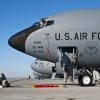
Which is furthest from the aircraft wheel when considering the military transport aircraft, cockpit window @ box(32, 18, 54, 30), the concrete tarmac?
the concrete tarmac

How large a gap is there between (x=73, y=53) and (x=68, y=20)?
2.28m

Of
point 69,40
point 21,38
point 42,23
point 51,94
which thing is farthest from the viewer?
point 42,23

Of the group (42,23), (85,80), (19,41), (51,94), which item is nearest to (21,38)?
(19,41)

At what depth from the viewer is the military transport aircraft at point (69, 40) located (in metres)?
22.0

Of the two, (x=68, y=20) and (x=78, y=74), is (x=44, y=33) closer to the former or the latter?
(x=68, y=20)

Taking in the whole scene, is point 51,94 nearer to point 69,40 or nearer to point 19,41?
point 69,40

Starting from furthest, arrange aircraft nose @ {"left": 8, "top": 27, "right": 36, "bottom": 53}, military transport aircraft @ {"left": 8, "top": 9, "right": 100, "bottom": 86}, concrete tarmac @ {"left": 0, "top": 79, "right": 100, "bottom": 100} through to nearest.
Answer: aircraft nose @ {"left": 8, "top": 27, "right": 36, "bottom": 53} → military transport aircraft @ {"left": 8, "top": 9, "right": 100, "bottom": 86} → concrete tarmac @ {"left": 0, "top": 79, "right": 100, "bottom": 100}

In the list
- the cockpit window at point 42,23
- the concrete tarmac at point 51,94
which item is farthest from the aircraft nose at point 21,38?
the concrete tarmac at point 51,94

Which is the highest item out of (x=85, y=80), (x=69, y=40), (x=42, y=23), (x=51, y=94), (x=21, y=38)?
(x=42, y=23)

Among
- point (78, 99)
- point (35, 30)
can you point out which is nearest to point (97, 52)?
point (35, 30)

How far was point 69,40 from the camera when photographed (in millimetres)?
22109

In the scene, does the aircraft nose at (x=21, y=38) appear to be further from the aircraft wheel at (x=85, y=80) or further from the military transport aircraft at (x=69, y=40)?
the aircraft wheel at (x=85, y=80)

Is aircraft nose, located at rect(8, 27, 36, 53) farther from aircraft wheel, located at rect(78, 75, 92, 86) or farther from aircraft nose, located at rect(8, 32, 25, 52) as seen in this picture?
aircraft wheel, located at rect(78, 75, 92, 86)

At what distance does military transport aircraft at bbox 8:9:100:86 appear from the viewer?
22.0 m
